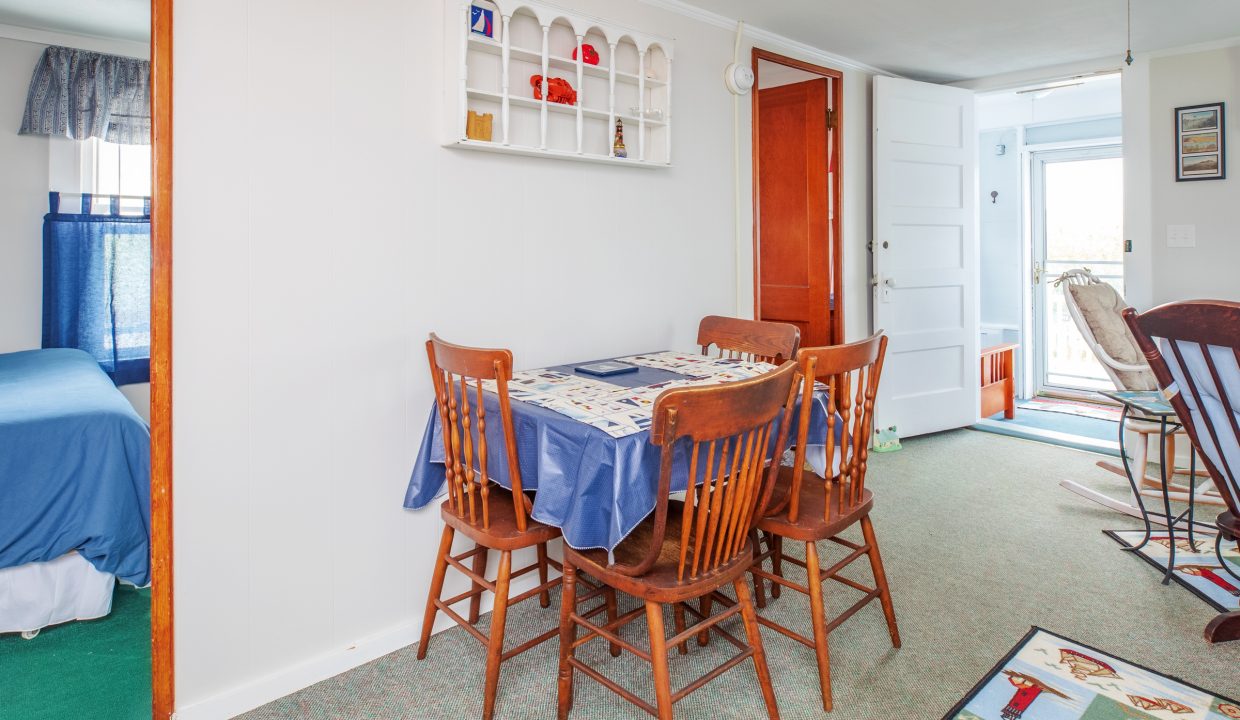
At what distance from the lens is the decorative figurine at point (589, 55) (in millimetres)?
2579

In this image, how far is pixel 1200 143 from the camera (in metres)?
3.79

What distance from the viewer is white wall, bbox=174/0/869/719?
1.83m

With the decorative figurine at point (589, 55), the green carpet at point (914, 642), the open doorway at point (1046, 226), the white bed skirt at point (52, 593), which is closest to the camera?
the green carpet at point (914, 642)

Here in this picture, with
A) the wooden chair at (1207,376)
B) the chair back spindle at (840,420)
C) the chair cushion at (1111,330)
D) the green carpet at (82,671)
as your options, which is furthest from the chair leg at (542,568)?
the chair cushion at (1111,330)

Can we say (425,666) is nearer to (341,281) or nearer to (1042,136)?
(341,281)

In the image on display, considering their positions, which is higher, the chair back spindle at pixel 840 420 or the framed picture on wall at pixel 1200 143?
the framed picture on wall at pixel 1200 143

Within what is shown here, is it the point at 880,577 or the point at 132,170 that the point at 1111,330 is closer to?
the point at 880,577

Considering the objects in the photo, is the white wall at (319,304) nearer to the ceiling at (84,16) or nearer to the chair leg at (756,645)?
the chair leg at (756,645)

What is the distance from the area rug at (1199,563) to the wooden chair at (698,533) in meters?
1.80

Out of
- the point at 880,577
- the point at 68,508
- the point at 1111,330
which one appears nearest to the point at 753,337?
the point at 880,577

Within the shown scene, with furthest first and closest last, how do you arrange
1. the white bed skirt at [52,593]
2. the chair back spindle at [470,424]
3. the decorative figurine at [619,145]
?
the decorative figurine at [619,145], the white bed skirt at [52,593], the chair back spindle at [470,424]

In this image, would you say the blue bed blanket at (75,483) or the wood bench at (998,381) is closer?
the blue bed blanket at (75,483)

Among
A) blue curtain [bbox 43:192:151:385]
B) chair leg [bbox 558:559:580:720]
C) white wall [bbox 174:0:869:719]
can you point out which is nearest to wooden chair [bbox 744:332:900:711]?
chair leg [bbox 558:559:580:720]

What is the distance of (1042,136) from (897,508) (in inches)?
166
